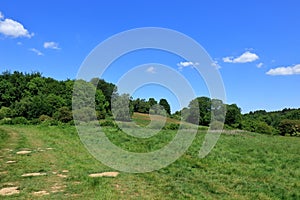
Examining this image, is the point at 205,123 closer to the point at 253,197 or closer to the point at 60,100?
the point at 60,100

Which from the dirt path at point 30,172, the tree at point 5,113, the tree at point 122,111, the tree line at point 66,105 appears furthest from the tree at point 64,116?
the dirt path at point 30,172

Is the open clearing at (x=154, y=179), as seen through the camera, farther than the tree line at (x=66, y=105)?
No

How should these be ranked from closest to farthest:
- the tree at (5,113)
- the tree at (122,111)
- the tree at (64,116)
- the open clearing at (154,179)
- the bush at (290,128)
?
the open clearing at (154,179)
the tree at (122,111)
the tree at (64,116)
the tree at (5,113)
the bush at (290,128)

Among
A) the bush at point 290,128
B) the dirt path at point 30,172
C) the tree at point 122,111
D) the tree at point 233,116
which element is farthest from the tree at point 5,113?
the bush at point 290,128

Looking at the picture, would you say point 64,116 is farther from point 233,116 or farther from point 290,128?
point 290,128

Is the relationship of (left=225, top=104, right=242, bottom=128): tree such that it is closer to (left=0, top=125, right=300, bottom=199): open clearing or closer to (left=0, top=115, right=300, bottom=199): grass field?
(left=0, top=115, right=300, bottom=199): grass field

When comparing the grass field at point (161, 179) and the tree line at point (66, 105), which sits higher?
the tree line at point (66, 105)

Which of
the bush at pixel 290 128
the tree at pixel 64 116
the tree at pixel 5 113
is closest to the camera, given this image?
the tree at pixel 64 116

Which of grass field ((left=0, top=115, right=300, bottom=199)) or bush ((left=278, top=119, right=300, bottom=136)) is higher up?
→ bush ((left=278, top=119, right=300, bottom=136))

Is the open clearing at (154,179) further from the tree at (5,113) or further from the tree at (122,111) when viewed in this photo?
the tree at (5,113)

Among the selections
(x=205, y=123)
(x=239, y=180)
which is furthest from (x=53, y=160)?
(x=205, y=123)

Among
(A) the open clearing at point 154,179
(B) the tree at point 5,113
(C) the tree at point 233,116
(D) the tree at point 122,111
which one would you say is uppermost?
(C) the tree at point 233,116

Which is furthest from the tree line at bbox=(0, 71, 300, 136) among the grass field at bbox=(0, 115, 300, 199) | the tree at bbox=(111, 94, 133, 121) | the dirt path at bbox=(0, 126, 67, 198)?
the grass field at bbox=(0, 115, 300, 199)

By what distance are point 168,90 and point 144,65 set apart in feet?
5.10
